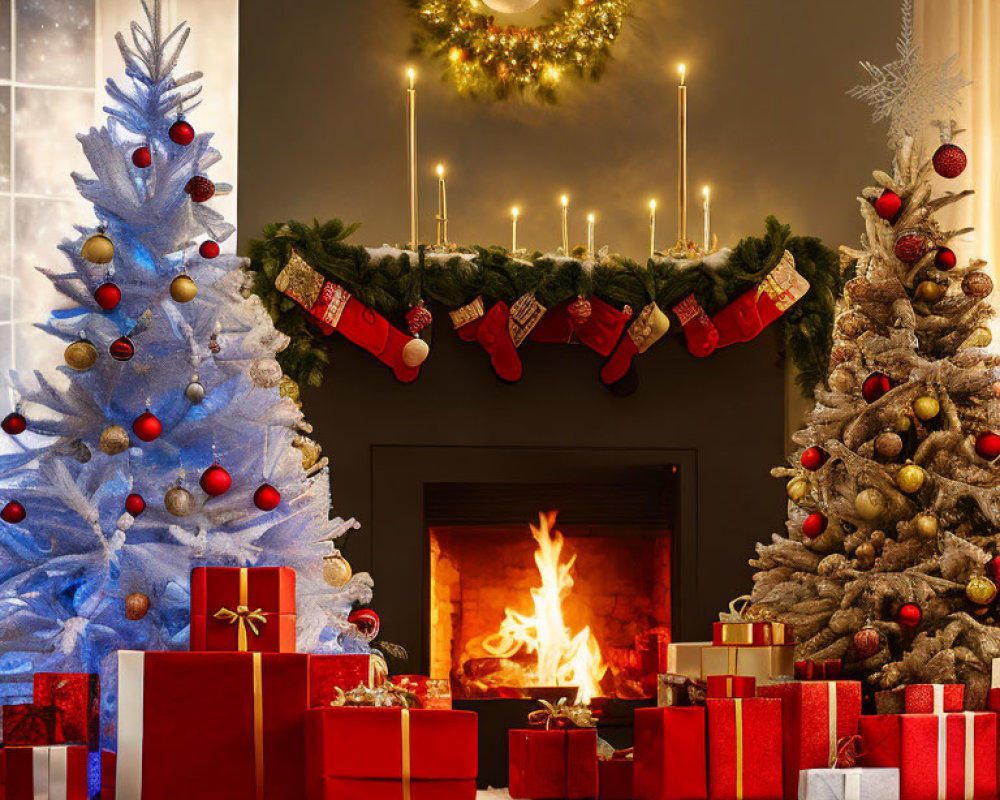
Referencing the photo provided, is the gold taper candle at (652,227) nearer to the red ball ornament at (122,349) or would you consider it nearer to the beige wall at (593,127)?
the beige wall at (593,127)

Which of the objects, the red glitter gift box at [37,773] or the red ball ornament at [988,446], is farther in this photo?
the red ball ornament at [988,446]

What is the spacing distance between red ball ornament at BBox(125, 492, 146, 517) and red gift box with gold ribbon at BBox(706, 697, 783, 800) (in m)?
1.27

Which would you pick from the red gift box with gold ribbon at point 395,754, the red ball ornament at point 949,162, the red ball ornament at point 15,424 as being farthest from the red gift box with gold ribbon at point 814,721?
the red ball ornament at point 15,424

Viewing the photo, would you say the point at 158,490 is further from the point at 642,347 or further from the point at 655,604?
the point at 655,604

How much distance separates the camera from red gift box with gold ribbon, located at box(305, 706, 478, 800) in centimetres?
232

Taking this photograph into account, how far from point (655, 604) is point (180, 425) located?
2.17 metres

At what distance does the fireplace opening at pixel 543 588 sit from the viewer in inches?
167

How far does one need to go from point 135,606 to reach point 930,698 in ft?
5.58

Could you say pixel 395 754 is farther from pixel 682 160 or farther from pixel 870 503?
pixel 682 160

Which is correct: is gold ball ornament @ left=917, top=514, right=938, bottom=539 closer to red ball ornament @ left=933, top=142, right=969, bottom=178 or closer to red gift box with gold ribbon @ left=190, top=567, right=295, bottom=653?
red ball ornament @ left=933, top=142, right=969, bottom=178

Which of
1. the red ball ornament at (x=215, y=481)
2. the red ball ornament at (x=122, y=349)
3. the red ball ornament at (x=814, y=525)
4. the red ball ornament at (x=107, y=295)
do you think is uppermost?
the red ball ornament at (x=107, y=295)

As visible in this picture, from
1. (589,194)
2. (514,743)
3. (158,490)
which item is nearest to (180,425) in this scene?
(158,490)

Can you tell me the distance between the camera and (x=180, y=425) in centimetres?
275

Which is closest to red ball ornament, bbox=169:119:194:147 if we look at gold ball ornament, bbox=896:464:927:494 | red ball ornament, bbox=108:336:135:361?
red ball ornament, bbox=108:336:135:361
